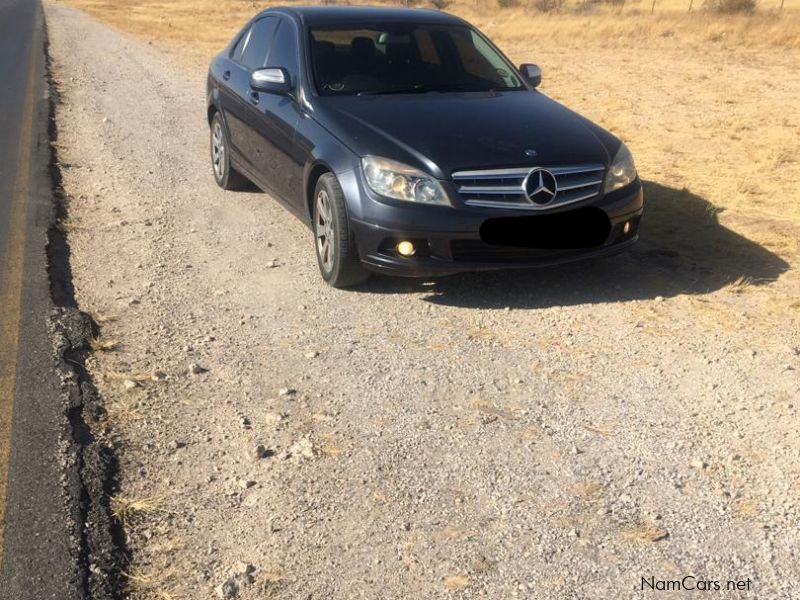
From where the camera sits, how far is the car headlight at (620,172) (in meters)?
5.95

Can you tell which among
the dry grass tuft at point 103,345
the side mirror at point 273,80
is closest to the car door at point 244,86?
the side mirror at point 273,80

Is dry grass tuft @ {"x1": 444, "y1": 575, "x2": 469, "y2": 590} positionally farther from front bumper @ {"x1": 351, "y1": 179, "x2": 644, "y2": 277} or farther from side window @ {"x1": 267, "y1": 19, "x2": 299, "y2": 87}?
side window @ {"x1": 267, "y1": 19, "x2": 299, "y2": 87}

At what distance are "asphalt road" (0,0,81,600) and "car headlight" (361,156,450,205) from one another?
80.1 inches

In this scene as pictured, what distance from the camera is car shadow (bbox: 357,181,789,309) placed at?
604 centimetres

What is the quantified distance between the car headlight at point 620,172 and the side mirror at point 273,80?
225cm

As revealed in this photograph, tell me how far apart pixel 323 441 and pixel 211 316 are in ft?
5.85

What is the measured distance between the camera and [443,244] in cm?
561

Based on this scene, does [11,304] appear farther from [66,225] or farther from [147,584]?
[147,584]

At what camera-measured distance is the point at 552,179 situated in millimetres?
5680

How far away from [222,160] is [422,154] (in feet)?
11.7

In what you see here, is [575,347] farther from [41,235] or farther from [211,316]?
[41,235]

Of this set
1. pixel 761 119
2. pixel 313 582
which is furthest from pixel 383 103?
pixel 761 119

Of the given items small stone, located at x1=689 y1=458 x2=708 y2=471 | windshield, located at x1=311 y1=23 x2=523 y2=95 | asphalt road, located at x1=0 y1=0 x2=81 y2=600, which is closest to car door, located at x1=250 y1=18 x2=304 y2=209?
windshield, located at x1=311 y1=23 x2=523 y2=95

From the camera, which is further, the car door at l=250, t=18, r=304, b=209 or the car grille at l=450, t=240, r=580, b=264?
the car door at l=250, t=18, r=304, b=209
